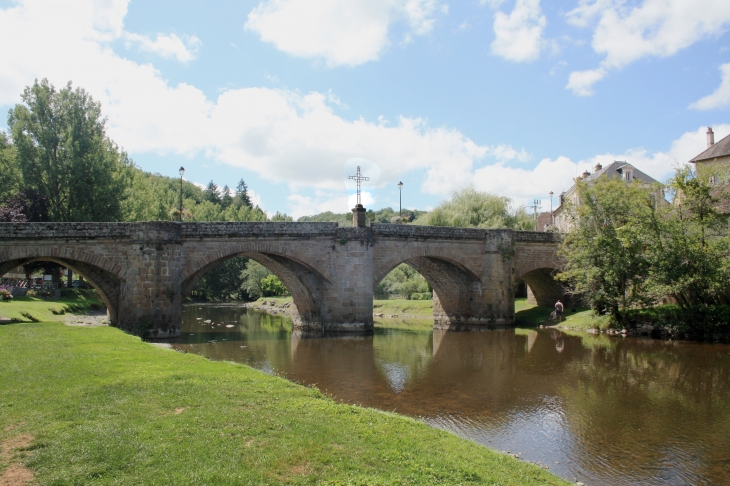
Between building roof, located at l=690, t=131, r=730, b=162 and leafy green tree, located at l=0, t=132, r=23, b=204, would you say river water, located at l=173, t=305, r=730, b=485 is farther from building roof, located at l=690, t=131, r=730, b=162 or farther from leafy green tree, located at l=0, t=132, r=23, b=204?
building roof, located at l=690, t=131, r=730, b=162

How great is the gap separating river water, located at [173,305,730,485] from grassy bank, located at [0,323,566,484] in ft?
7.70

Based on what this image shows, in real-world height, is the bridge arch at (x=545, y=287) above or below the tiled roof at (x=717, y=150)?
below

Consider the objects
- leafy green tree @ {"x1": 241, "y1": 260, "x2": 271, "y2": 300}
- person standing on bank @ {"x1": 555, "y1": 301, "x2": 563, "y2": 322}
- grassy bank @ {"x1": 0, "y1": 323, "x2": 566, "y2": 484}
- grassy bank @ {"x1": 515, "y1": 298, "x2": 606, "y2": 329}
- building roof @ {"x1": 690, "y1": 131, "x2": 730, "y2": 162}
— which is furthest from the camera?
leafy green tree @ {"x1": 241, "y1": 260, "x2": 271, "y2": 300}

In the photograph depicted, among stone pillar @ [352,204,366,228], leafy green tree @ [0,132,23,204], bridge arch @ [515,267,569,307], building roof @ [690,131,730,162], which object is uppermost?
A: building roof @ [690,131,730,162]

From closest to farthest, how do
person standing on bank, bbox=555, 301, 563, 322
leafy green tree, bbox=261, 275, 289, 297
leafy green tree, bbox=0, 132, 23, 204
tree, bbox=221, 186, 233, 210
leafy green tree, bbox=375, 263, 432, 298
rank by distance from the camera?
person standing on bank, bbox=555, 301, 563, 322
leafy green tree, bbox=0, 132, 23, 204
leafy green tree, bbox=375, 263, 432, 298
leafy green tree, bbox=261, 275, 289, 297
tree, bbox=221, 186, 233, 210

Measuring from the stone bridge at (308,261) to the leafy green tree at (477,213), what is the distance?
6.59 metres

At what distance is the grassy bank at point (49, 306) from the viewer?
81.9 feet

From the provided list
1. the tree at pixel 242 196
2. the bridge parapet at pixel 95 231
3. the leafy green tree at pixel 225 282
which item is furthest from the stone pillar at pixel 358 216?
the tree at pixel 242 196

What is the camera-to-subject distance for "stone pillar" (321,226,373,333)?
88.8ft

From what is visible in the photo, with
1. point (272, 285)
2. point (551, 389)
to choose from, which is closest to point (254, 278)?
point (272, 285)

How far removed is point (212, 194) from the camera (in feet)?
320

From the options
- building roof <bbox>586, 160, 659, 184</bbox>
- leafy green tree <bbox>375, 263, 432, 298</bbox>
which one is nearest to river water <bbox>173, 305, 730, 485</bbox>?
leafy green tree <bbox>375, 263, 432, 298</bbox>

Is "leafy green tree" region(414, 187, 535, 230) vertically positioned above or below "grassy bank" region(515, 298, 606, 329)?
above

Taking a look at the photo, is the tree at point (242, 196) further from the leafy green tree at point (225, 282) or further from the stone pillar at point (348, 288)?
the stone pillar at point (348, 288)
